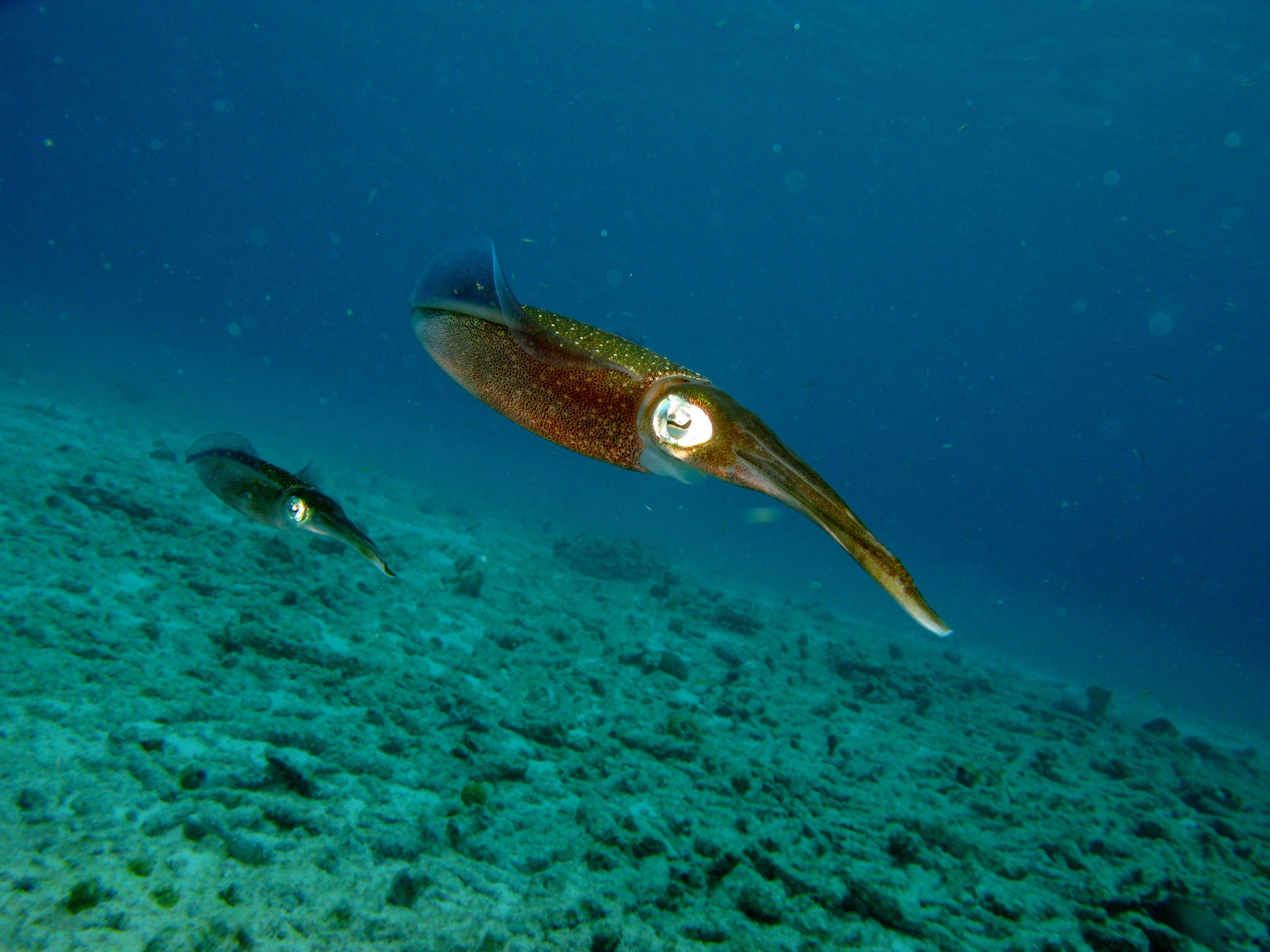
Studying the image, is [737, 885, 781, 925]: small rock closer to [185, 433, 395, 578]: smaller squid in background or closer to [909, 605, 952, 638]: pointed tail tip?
[185, 433, 395, 578]: smaller squid in background

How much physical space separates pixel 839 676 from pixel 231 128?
10427 cm

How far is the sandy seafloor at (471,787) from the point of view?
2582 mm

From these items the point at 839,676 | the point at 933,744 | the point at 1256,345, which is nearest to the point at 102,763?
the point at 933,744

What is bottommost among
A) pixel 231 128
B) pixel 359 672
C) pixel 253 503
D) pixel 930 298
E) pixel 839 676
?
pixel 359 672

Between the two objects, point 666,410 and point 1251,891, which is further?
point 1251,891

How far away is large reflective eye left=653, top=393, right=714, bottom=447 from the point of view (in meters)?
0.64

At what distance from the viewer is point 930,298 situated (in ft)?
236

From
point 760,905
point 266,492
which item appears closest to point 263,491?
point 266,492

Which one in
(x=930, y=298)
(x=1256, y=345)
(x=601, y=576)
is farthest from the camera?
(x=930, y=298)

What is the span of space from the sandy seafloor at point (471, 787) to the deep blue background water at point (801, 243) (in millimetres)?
3256

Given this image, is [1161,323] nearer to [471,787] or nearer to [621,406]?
[471,787]

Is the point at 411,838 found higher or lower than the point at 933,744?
lower

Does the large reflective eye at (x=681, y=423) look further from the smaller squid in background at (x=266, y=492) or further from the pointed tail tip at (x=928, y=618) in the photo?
the smaller squid in background at (x=266, y=492)

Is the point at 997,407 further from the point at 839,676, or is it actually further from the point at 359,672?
the point at 359,672
